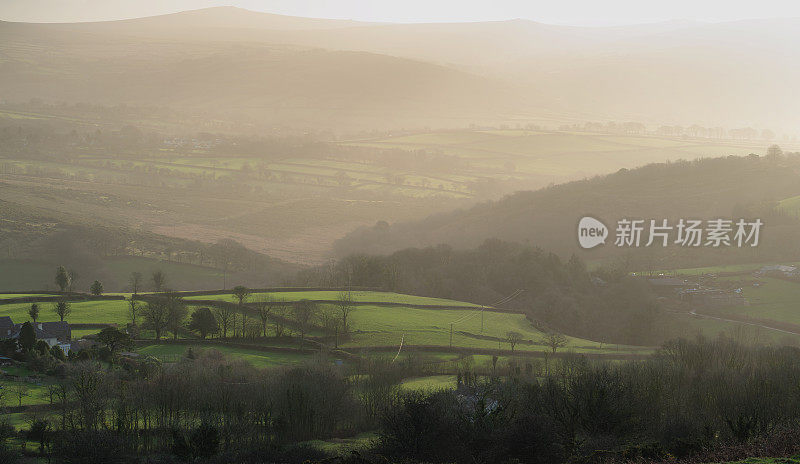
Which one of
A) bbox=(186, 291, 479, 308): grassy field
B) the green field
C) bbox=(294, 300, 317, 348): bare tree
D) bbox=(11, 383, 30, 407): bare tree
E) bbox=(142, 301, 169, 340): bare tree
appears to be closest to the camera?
bbox=(11, 383, 30, 407): bare tree

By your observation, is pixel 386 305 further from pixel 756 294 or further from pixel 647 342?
pixel 756 294

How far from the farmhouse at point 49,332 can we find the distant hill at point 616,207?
5617 centimetres

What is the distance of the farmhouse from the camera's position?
44.5m

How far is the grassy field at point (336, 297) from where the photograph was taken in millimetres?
60781

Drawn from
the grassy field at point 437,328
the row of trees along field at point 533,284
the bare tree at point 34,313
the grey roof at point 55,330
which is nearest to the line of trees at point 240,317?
the grassy field at point 437,328

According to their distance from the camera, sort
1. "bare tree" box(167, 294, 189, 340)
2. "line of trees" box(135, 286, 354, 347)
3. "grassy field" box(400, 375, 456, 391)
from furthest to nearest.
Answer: "line of trees" box(135, 286, 354, 347), "bare tree" box(167, 294, 189, 340), "grassy field" box(400, 375, 456, 391)

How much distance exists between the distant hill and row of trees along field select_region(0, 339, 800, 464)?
4951 cm

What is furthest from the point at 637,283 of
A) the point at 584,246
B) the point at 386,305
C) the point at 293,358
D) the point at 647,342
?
the point at 293,358

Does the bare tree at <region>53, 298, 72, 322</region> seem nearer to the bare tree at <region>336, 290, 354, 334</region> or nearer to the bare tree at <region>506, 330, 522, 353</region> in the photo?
the bare tree at <region>336, 290, 354, 334</region>

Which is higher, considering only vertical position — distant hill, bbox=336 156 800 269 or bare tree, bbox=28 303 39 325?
distant hill, bbox=336 156 800 269

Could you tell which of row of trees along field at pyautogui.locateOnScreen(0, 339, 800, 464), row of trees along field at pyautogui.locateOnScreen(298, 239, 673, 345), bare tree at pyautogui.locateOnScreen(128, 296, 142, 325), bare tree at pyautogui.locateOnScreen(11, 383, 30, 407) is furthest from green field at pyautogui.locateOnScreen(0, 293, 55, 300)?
row of trees along field at pyautogui.locateOnScreen(298, 239, 673, 345)

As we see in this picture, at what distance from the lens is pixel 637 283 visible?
73.8m

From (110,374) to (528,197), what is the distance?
3469 inches

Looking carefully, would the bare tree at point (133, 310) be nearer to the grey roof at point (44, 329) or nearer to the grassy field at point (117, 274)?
the grey roof at point (44, 329)
